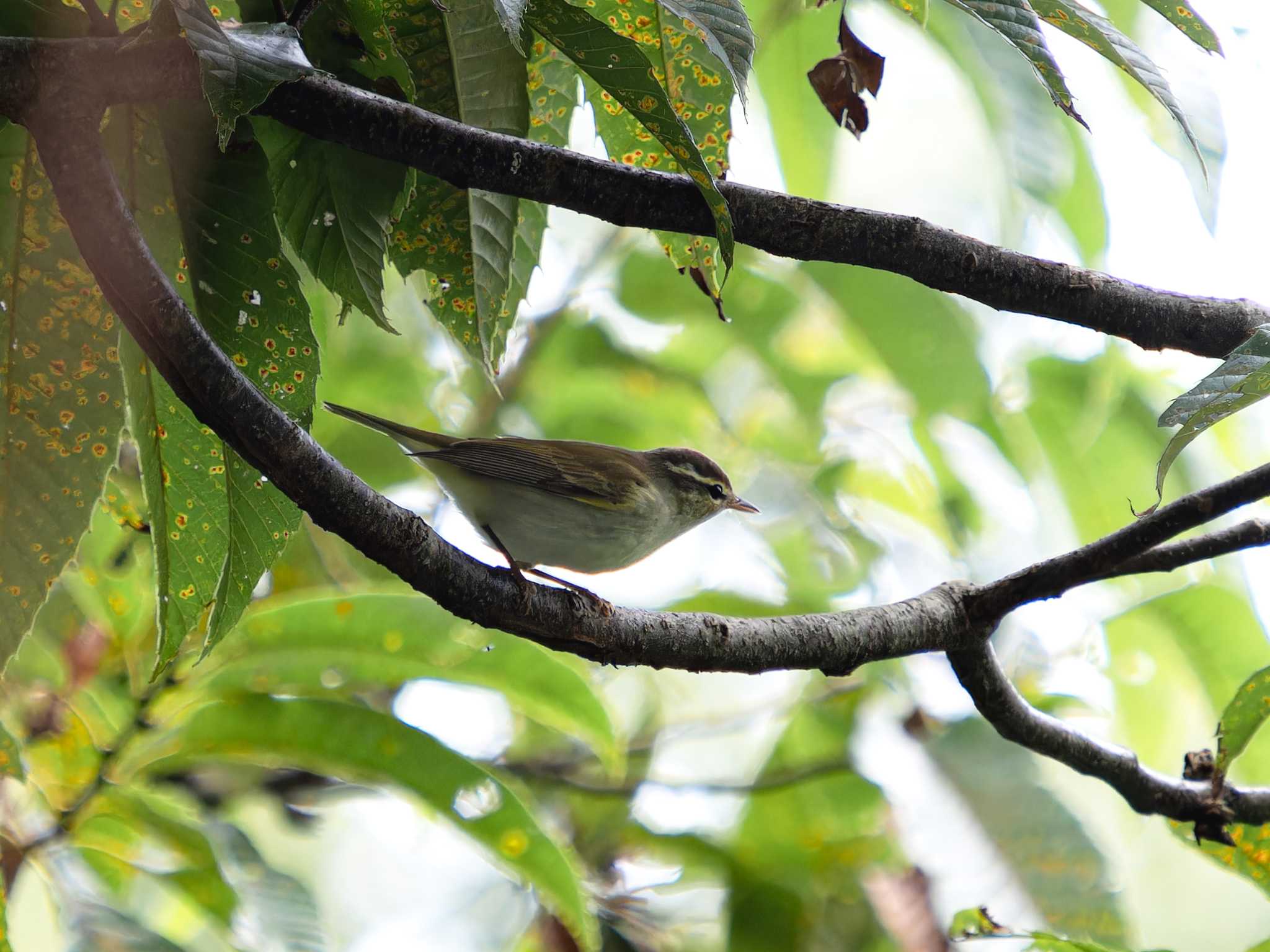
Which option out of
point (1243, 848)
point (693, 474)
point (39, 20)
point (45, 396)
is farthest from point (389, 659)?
point (1243, 848)

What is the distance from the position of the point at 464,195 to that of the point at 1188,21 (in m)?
1.06

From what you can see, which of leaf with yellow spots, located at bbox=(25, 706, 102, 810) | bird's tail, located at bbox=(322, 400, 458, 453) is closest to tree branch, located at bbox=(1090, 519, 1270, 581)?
bird's tail, located at bbox=(322, 400, 458, 453)

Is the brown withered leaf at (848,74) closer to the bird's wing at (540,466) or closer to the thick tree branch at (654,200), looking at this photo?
the thick tree branch at (654,200)

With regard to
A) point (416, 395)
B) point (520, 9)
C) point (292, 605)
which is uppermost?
point (416, 395)

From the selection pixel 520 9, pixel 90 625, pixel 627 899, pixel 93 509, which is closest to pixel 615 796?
pixel 627 899

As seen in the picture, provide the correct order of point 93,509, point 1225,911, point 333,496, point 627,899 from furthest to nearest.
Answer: point 1225,911, point 627,899, point 93,509, point 333,496

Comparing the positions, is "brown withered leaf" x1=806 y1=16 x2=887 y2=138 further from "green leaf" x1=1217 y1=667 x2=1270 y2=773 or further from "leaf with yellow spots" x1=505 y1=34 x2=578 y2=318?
"green leaf" x1=1217 y1=667 x2=1270 y2=773

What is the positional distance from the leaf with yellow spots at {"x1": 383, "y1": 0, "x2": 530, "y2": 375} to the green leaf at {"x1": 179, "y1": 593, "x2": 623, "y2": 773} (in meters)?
0.98

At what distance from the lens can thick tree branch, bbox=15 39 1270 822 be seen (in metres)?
1.21

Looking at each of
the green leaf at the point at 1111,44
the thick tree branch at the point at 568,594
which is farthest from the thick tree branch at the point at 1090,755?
the green leaf at the point at 1111,44

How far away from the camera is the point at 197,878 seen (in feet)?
8.50

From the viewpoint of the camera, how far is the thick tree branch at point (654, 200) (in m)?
1.27

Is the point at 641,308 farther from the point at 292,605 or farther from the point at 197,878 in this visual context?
the point at 197,878

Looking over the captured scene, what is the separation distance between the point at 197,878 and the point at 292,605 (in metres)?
0.67
